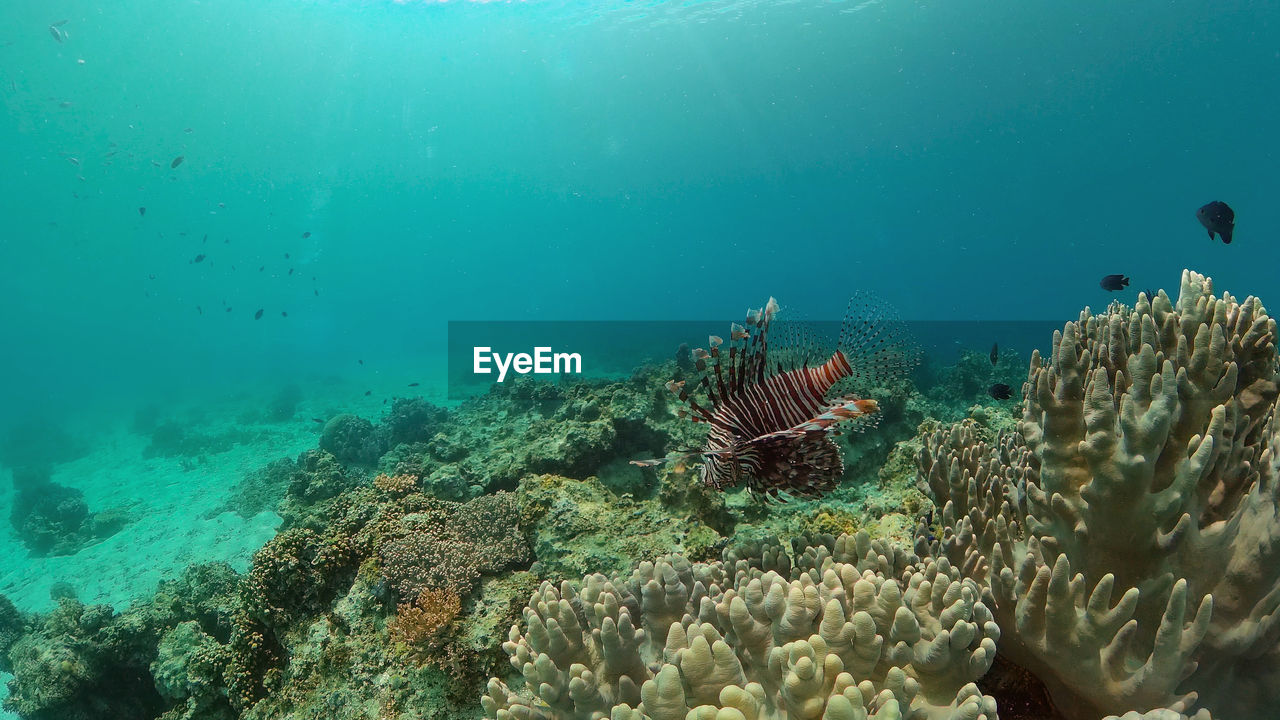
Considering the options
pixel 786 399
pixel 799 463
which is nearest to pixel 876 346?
pixel 786 399

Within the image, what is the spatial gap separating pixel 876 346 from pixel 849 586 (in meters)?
2.00

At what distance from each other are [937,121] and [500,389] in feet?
239

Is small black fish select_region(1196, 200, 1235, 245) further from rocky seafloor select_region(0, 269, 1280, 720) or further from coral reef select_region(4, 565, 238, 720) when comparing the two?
coral reef select_region(4, 565, 238, 720)

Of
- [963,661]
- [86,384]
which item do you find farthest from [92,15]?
[963,661]

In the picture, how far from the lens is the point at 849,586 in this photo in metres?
2.04

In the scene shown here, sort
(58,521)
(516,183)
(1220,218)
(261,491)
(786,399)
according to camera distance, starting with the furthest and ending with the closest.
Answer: (516,183) < (58,521) < (261,491) < (1220,218) < (786,399)

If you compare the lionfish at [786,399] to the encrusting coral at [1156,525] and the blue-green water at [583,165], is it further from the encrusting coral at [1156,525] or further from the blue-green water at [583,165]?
the blue-green water at [583,165]

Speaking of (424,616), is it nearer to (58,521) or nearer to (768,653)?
(768,653)

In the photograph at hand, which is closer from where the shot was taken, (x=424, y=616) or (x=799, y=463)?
(x=799, y=463)

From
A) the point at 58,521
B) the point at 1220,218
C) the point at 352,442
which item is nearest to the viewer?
the point at 1220,218

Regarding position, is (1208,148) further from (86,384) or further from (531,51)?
(86,384)

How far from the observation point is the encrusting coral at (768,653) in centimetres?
156

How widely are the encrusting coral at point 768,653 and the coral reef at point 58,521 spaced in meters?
19.5

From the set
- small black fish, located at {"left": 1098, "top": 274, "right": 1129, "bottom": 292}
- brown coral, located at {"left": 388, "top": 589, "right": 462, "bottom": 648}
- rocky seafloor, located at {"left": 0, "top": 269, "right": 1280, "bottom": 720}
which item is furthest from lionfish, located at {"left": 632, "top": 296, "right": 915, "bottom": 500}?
small black fish, located at {"left": 1098, "top": 274, "right": 1129, "bottom": 292}
